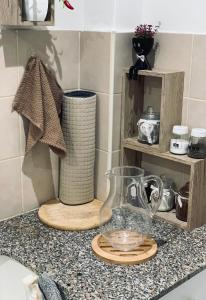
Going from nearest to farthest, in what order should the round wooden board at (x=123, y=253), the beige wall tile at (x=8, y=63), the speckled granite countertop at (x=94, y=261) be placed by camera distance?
1. the speckled granite countertop at (x=94, y=261)
2. the round wooden board at (x=123, y=253)
3. the beige wall tile at (x=8, y=63)

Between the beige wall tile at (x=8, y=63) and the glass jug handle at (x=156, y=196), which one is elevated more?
the beige wall tile at (x=8, y=63)

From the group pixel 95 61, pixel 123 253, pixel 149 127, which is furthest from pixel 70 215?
pixel 95 61

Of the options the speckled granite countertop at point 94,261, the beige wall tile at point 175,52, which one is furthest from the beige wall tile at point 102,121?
the speckled granite countertop at point 94,261

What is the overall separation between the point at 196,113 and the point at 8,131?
601mm

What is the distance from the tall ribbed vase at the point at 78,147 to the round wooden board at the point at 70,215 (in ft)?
0.09

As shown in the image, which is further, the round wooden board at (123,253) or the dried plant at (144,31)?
the dried plant at (144,31)

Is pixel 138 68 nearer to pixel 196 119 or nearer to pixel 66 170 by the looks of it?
pixel 196 119

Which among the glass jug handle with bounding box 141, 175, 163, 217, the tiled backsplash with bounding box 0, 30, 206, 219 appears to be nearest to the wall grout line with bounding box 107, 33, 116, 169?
the tiled backsplash with bounding box 0, 30, 206, 219

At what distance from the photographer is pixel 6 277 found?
3.52 ft

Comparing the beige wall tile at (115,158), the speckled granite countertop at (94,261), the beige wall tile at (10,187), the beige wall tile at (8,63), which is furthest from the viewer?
the beige wall tile at (115,158)

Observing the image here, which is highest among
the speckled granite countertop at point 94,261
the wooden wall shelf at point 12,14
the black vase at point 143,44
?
the wooden wall shelf at point 12,14

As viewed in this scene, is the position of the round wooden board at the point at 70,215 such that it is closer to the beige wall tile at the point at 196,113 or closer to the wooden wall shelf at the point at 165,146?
the wooden wall shelf at the point at 165,146

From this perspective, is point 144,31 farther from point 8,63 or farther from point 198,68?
point 8,63

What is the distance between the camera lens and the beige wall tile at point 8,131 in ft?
4.31
